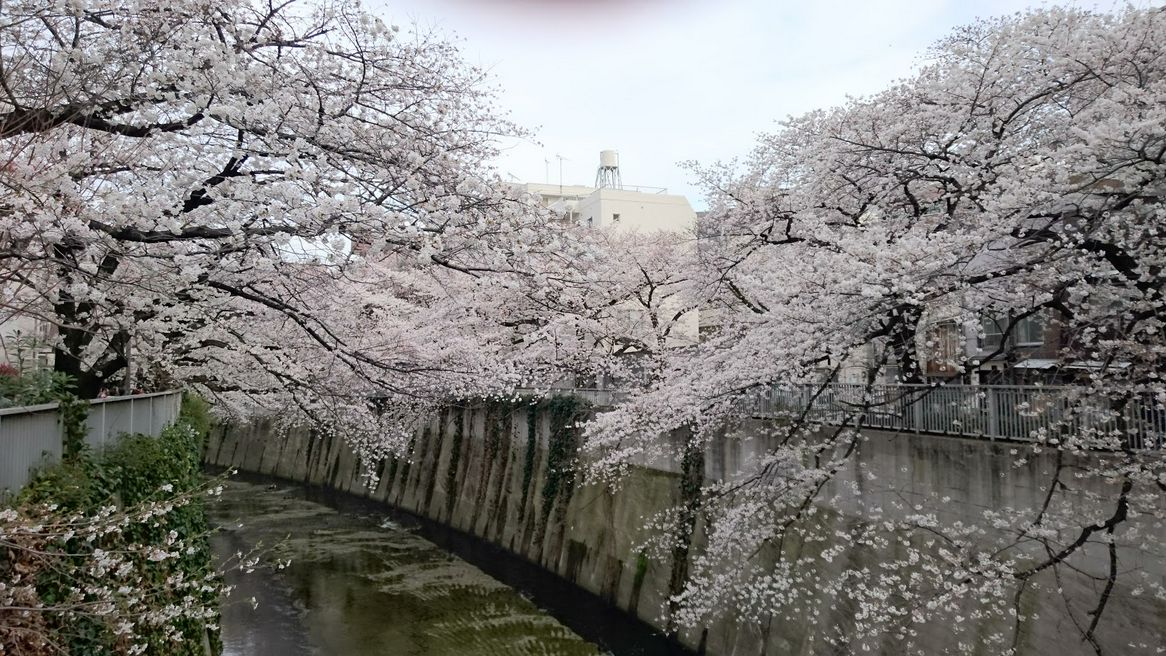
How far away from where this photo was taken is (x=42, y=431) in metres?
6.34

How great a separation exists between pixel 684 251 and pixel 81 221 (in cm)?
1460

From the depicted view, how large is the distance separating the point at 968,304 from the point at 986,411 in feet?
6.19

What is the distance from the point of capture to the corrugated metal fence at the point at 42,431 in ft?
18.4

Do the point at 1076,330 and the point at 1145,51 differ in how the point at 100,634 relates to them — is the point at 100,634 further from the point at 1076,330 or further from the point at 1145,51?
the point at 1145,51

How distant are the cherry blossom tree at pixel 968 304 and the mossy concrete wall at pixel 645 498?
0.14m

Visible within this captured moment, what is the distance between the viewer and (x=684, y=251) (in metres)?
18.8

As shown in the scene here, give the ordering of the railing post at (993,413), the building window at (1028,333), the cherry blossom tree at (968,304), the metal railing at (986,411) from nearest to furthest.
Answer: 1. the cherry blossom tree at (968,304)
2. the metal railing at (986,411)
3. the railing post at (993,413)
4. the building window at (1028,333)

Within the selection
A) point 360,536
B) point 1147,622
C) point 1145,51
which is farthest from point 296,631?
point 1145,51

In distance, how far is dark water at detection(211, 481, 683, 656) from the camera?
49.3 ft

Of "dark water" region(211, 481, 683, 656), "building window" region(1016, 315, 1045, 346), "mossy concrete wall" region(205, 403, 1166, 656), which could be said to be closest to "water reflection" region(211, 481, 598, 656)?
"dark water" region(211, 481, 683, 656)

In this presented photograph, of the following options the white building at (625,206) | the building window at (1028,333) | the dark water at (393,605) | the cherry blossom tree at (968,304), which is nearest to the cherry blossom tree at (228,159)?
the cherry blossom tree at (968,304)

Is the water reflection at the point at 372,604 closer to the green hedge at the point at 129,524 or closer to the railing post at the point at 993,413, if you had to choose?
the green hedge at the point at 129,524

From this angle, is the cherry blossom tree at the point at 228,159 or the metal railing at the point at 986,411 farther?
the metal railing at the point at 986,411

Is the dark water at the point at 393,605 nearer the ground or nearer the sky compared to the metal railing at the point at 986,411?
nearer the ground
